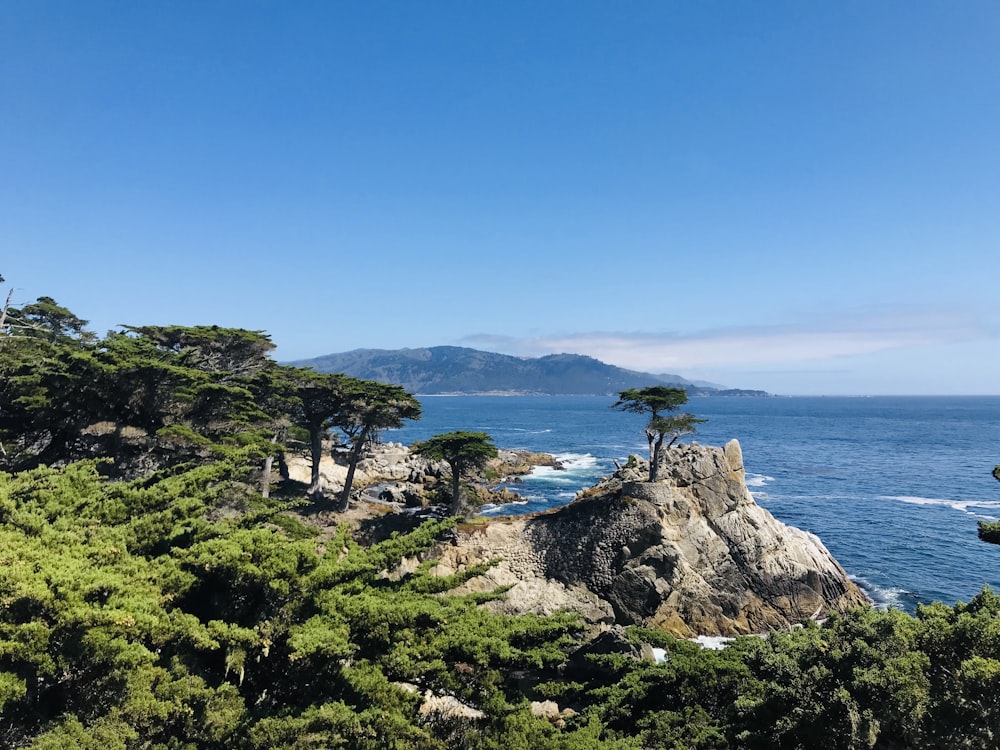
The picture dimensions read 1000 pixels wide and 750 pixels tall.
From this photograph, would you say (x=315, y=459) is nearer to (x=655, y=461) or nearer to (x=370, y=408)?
(x=370, y=408)

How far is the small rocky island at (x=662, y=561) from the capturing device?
2648cm

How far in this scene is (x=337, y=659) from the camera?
11.1m

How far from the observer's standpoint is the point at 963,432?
120 m

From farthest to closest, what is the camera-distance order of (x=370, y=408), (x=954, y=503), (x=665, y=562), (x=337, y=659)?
1. (x=954, y=503)
2. (x=370, y=408)
3. (x=665, y=562)
4. (x=337, y=659)

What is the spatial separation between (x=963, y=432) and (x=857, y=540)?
110076mm

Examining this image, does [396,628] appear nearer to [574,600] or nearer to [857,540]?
[574,600]

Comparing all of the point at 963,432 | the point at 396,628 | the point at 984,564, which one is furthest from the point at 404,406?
the point at 963,432

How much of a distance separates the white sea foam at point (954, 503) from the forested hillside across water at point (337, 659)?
5005 cm

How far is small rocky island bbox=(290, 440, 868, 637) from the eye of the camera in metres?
26.5

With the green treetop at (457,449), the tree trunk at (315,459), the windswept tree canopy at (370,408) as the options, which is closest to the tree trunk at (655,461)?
the green treetop at (457,449)

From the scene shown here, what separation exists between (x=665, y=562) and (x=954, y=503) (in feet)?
144

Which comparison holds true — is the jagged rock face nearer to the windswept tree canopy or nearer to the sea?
the sea

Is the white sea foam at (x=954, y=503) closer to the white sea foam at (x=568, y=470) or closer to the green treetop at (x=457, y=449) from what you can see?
the white sea foam at (x=568, y=470)

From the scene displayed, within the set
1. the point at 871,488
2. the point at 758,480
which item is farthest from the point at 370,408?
the point at 871,488
